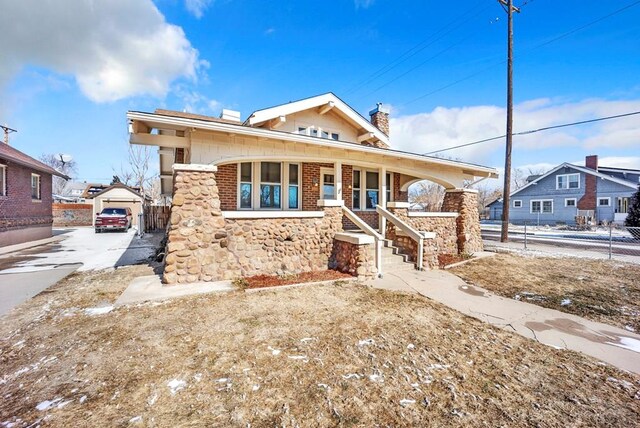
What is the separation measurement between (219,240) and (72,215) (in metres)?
27.3

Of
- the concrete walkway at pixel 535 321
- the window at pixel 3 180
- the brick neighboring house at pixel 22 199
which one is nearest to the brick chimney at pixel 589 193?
the concrete walkway at pixel 535 321

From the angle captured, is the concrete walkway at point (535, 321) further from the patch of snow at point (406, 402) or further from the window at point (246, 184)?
the window at point (246, 184)

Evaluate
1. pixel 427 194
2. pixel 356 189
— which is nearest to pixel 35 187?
pixel 356 189

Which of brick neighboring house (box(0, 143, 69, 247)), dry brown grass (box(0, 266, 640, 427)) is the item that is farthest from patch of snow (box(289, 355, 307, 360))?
brick neighboring house (box(0, 143, 69, 247))

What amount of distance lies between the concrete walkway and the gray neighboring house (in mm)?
23439

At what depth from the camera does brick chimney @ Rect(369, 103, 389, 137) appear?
40.8 ft

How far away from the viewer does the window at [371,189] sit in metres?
10.8

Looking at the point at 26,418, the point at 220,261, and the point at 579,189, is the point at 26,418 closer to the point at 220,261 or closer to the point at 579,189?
the point at 220,261

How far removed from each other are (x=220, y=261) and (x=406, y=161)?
7.32m

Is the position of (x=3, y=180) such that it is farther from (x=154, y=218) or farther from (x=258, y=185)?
(x=258, y=185)

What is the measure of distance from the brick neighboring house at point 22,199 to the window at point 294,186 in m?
12.6

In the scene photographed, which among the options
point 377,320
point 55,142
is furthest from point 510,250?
point 55,142

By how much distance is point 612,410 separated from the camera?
2.38m

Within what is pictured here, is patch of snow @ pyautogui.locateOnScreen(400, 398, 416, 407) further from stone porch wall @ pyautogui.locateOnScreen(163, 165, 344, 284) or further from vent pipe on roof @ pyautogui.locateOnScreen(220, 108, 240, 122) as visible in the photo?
vent pipe on roof @ pyautogui.locateOnScreen(220, 108, 240, 122)
